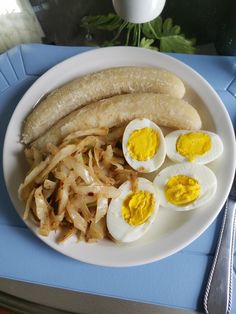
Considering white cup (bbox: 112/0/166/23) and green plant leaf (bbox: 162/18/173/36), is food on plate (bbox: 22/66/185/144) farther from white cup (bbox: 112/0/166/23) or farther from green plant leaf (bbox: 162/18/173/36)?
green plant leaf (bbox: 162/18/173/36)

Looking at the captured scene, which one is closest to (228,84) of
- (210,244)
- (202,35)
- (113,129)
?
(202,35)

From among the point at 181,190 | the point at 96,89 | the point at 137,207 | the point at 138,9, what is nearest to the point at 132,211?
the point at 137,207

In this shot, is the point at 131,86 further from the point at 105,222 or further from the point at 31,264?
the point at 31,264

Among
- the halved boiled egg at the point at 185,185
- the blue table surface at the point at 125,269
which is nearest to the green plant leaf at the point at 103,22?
the blue table surface at the point at 125,269

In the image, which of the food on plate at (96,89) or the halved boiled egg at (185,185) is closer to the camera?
the halved boiled egg at (185,185)

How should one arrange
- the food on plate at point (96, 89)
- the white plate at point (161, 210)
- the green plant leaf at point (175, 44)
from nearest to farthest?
the white plate at point (161, 210) → the food on plate at point (96, 89) → the green plant leaf at point (175, 44)

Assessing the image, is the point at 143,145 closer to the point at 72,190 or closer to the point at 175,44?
the point at 72,190

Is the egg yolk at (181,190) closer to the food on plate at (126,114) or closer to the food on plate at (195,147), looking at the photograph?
the food on plate at (195,147)
